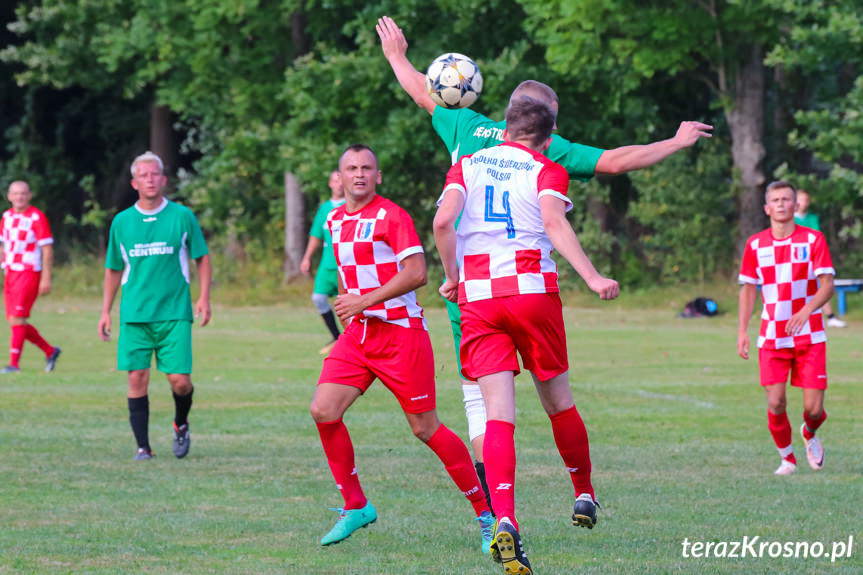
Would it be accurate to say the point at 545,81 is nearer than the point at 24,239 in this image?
No

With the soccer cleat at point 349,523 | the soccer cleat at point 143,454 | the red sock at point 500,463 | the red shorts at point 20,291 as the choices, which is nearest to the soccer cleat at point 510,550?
the red sock at point 500,463

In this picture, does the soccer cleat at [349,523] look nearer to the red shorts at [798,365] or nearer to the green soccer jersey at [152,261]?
the green soccer jersey at [152,261]

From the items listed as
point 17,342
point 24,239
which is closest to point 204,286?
point 17,342

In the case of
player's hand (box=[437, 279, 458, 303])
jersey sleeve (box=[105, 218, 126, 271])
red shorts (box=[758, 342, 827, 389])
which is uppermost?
jersey sleeve (box=[105, 218, 126, 271])

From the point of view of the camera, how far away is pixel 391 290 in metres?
6.67

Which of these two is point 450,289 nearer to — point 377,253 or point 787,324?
point 377,253

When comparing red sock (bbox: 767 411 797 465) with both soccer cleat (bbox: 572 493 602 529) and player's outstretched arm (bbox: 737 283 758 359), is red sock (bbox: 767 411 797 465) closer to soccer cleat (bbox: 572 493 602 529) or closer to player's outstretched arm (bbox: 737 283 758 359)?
player's outstretched arm (bbox: 737 283 758 359)

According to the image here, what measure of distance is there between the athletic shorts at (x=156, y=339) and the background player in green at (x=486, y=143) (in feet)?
9.49

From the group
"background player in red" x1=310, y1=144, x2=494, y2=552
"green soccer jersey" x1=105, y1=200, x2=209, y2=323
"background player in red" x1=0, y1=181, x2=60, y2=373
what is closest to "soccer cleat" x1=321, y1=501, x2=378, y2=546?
"background player in red" x1=310, y1=144, x2=494, y2=552

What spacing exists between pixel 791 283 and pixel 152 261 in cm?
436

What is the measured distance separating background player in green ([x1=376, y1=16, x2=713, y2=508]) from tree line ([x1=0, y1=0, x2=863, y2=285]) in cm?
1840

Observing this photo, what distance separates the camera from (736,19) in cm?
2752

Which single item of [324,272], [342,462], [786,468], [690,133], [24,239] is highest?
[690,133]

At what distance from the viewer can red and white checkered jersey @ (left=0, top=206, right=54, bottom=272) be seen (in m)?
16.6
